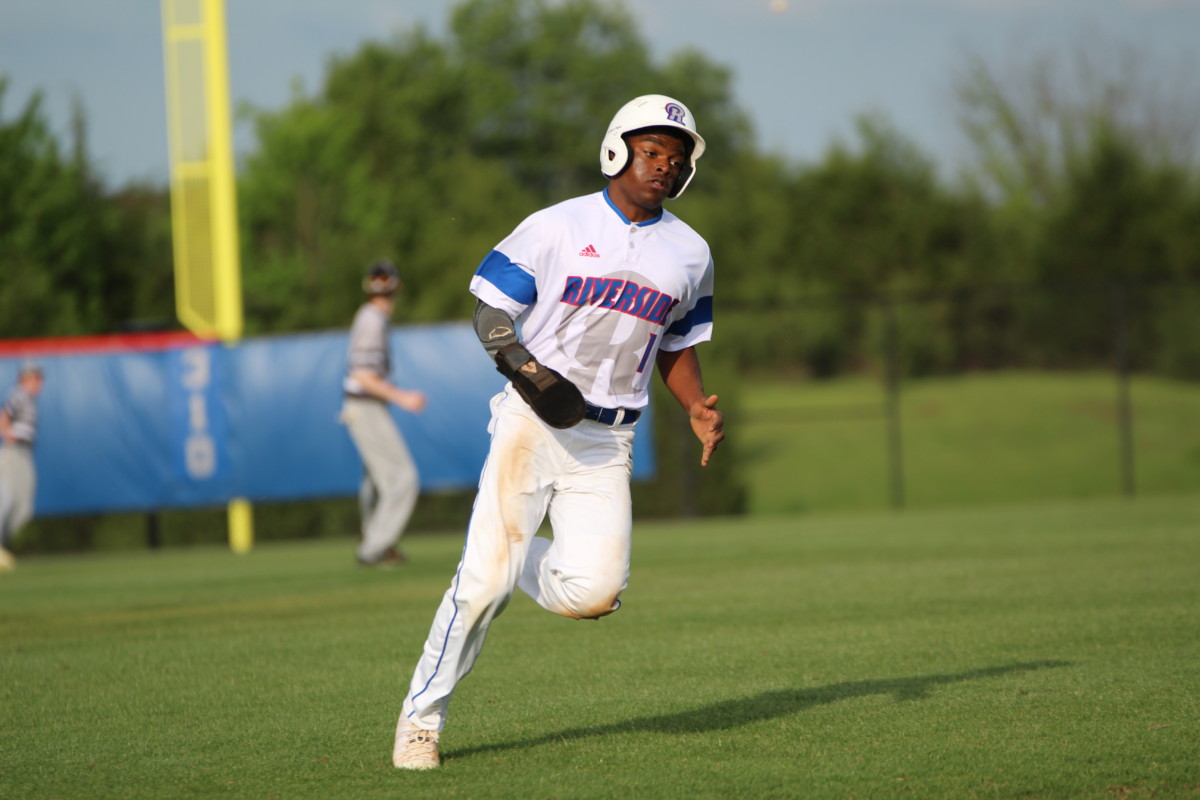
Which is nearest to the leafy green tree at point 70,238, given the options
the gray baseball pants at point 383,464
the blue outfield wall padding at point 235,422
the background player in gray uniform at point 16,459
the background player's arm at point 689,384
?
the blue outfield wall padding at point 235,422

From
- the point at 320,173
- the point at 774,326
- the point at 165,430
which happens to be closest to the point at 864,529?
the point at 165,430

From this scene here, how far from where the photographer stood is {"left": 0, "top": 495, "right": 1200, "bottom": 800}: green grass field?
4543 millimetres

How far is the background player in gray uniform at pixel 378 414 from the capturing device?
12.1 meters

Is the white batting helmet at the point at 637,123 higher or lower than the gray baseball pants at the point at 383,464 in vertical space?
higher

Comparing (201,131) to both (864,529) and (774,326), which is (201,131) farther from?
(774,326)

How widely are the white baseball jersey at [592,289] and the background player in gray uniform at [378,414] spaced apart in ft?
23.0

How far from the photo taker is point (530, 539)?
5.01m

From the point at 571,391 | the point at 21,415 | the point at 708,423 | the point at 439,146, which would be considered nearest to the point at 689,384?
the point at 708,423

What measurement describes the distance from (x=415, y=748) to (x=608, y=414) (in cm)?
137

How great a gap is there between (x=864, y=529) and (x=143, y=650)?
393 inches

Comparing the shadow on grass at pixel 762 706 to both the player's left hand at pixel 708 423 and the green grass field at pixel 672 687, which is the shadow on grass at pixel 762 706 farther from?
the player's left hand at pixel 708 423

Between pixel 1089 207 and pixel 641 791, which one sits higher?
pixel 1089 207

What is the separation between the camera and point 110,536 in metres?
22.6

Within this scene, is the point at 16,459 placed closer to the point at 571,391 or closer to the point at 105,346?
the point at 105,346
